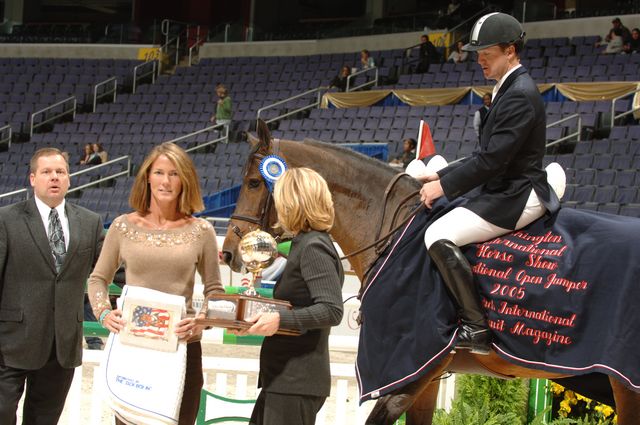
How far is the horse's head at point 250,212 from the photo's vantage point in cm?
436

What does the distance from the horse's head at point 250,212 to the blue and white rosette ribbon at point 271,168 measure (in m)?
0.10

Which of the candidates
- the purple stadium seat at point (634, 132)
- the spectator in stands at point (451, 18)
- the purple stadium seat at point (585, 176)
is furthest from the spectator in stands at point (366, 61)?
the purple stadium seat at point (585, 176)

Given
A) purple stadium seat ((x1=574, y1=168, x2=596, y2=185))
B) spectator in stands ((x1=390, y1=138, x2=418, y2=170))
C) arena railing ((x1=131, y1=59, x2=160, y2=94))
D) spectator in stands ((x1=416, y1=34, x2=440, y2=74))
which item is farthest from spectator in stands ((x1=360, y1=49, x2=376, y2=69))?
purple stadium seat ((x1=574, y1=168, x2=596, y2=185))

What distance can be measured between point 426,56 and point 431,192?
15.2 metres

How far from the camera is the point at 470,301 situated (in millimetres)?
3875

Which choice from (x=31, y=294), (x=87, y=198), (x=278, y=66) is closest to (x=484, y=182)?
(x=31, y=294)

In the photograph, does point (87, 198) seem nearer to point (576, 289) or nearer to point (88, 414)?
point (88, 414)

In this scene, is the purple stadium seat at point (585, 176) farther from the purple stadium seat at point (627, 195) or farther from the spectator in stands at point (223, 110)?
the spectator in stands at point (223, 110)


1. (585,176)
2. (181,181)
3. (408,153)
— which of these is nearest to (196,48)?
(408,153)

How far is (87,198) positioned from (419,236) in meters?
12.6

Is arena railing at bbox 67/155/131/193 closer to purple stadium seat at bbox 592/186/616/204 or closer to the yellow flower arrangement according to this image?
purple stadium seat at bbox 592/186/616/204

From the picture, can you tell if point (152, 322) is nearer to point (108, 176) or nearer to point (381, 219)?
point (381, 219)

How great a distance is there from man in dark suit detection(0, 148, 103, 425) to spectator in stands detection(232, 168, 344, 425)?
3.85 feet

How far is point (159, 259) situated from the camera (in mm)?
3389
